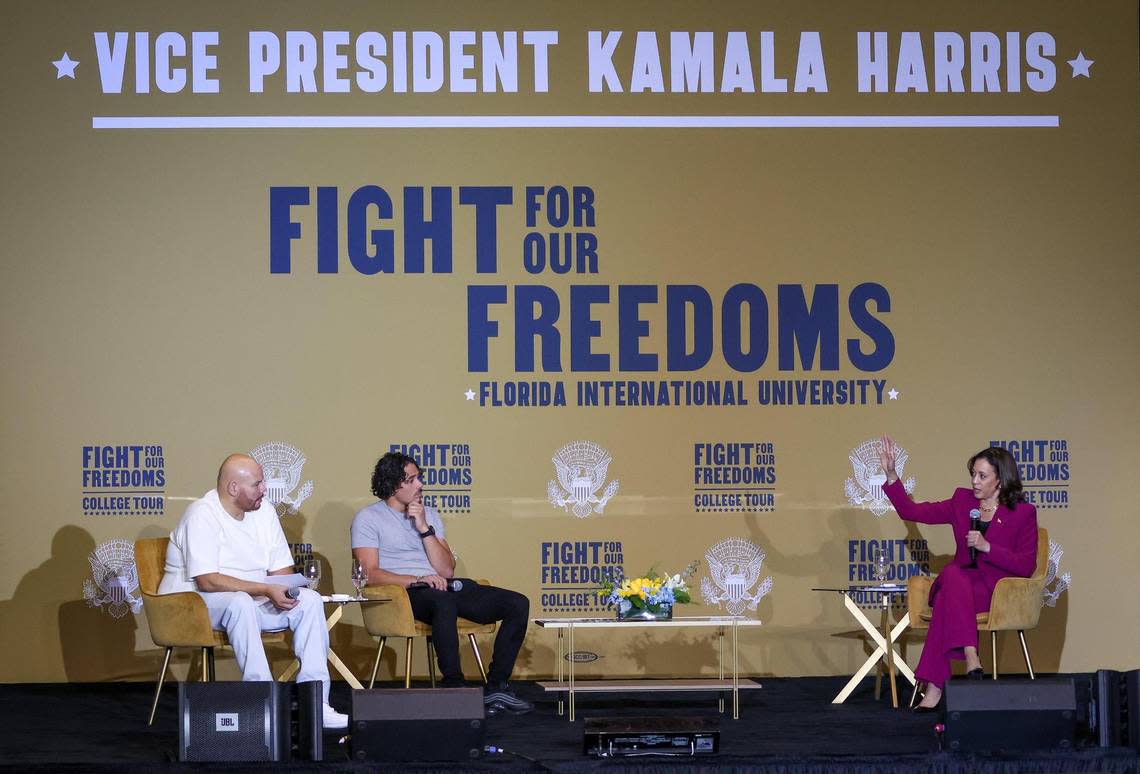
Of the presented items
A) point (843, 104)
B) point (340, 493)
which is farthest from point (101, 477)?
point (843, 104)

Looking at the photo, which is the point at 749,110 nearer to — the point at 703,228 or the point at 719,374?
the point at 703,228

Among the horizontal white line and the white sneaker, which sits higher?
the horizontal white line

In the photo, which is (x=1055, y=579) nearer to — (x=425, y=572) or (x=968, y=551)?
(x=968, y=551)

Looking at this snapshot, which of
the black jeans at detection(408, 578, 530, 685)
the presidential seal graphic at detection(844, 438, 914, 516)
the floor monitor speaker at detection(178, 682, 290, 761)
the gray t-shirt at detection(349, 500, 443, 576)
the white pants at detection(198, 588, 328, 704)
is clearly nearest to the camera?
the floor monitor speaker at detection(178, 682, 290, 761)

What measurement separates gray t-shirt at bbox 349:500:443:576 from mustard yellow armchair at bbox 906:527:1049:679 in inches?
83.7

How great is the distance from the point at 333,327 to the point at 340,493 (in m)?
0.81

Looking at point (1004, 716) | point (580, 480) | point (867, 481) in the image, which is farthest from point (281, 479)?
point (1004, 716)

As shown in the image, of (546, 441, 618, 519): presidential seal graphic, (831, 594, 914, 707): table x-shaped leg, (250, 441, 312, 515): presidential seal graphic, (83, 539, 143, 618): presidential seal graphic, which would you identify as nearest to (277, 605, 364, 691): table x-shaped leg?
(250, 441, 312, 515): presidential seal graphic

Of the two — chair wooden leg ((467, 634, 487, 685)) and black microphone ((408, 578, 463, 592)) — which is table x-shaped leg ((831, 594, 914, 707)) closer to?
chair wooden leg ((467, 634, 487, 685))

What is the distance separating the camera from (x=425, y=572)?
6043 mm

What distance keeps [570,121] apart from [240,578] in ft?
9.13

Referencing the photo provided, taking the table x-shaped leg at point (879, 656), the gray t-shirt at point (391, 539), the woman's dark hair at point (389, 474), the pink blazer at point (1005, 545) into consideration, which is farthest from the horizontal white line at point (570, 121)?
the table x-shaped leg at point (879, 656)

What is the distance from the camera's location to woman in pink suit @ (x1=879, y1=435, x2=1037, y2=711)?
5668 millimetres

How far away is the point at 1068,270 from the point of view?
6824 millimetres
